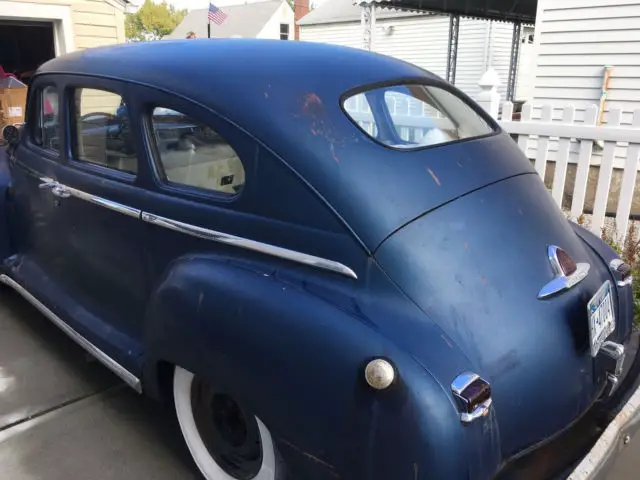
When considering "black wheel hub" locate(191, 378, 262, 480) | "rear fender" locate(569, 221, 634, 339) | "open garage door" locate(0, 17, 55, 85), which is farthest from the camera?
"open garage door" locate(0, 17, 55, 85)

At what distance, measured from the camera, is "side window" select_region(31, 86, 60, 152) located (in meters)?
3.00

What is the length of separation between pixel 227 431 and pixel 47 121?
2.10 metres

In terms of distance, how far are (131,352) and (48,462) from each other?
2.01 feet

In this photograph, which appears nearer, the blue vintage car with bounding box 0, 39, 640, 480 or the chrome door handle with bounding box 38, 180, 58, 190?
the blue vintage car with bounding box 0, 39, 640, 480

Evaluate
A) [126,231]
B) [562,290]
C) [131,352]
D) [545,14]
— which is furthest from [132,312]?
[545,14]

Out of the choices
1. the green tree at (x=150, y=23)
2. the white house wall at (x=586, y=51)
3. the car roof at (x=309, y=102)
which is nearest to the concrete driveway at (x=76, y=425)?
the car roof at (x=309, y=102)

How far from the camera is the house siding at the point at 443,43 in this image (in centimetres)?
1730

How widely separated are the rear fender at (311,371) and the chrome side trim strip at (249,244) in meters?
0.05

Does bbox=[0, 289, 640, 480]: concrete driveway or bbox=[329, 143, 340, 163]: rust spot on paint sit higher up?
bbox=[329, 143, 340, 163]: rust spot on paint

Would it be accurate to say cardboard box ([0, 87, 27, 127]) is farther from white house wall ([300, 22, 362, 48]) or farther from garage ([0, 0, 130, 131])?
white house wall ([300, 22, 362, 48])

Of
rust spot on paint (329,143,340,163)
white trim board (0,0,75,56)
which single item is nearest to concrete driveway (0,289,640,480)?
rust spot on paint (329,143,340,163)

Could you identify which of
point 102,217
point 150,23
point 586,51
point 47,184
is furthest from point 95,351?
point 150,23

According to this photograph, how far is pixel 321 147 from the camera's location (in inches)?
71.9

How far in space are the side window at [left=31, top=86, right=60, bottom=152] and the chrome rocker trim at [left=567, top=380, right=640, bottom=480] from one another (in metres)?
2.81
